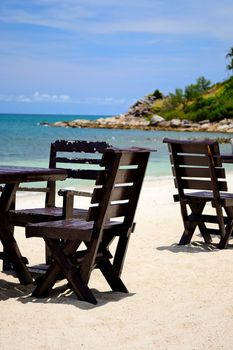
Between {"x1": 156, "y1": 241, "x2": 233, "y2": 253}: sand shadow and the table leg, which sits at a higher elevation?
the table leg

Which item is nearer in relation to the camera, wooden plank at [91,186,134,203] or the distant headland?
wooden plank at [91,186,134,203]

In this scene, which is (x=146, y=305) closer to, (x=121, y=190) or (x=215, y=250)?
(x=121, y=190)

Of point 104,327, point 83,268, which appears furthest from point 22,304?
point 104,327

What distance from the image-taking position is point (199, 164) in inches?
330

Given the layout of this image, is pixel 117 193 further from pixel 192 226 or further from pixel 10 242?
pixel 192 226

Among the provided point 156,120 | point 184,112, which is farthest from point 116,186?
point 184,112

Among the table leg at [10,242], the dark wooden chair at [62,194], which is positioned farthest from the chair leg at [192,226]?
the table leg at [10,242]

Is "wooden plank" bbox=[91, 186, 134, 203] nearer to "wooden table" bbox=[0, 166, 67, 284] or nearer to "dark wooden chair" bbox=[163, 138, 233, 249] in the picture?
"wooden table" bbox=[0, 166, 67, 284]

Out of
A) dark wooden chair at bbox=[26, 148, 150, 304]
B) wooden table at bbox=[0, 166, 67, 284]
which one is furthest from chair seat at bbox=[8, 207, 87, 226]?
dark wooden chair at bbox=[26, 148, 150, 304]

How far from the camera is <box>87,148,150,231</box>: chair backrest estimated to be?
548 cm

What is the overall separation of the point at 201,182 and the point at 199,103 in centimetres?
9185

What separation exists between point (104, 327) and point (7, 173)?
1.57m

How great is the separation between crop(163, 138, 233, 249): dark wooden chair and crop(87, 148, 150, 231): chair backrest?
2.25 m

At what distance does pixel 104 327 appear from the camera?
16.4ft
